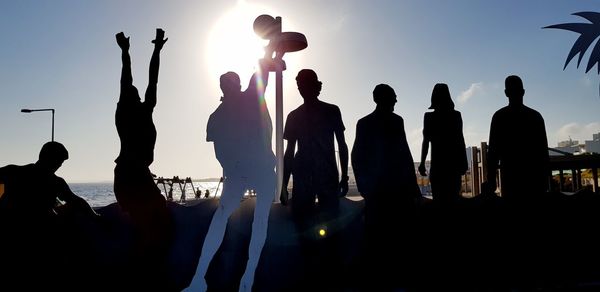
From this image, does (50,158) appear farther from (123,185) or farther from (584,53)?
(584,53)

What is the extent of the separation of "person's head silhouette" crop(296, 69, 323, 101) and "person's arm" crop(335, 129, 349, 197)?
1.69ft

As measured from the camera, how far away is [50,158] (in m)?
4.06

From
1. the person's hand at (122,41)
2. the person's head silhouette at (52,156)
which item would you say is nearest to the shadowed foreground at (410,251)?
the person's head silhouette at (52,156)

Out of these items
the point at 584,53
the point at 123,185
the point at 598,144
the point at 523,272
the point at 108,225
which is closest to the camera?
the point at 123,185

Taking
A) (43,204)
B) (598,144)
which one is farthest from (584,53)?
(598,144)

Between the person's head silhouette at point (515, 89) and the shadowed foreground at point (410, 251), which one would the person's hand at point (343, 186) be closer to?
the shadowed foreground at point (410, 251)

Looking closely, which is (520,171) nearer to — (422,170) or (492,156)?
(492,156)

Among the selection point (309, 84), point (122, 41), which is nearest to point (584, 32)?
point (309, 84)

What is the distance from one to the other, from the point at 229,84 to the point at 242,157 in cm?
86

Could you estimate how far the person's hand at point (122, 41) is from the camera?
4.22m

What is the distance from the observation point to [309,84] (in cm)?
475

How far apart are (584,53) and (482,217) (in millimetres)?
6997

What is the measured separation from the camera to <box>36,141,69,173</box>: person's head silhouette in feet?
13.2

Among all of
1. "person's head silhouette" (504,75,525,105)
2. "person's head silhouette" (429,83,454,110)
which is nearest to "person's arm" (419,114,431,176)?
"person's head silhouette" (429,83,454,110)
